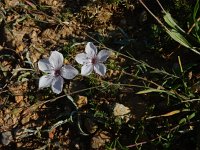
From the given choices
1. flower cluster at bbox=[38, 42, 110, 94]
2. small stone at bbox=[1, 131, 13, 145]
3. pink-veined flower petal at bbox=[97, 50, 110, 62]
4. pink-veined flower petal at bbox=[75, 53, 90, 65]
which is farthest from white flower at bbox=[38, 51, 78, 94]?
small stone at bbox=[1, 131, 13, 145]

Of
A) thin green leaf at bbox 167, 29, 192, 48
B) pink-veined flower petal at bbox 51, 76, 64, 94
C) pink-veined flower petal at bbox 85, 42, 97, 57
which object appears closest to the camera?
pink-veined flower petal at bbox 51, 76, 64, 94

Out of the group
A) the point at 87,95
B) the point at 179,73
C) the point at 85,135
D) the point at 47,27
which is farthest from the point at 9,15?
the point at 179,73

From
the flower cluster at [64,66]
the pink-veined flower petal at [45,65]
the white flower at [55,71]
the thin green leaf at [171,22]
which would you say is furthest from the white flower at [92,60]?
the thin green leaf at [171,22]

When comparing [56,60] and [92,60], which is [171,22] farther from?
[56,60]

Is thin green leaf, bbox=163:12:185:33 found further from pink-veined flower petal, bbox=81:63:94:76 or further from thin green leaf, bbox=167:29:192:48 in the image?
pink-veined flower petal, bbox=81:63:94:76

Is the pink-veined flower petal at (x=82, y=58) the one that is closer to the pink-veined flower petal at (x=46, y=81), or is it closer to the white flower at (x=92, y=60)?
the white flower at (x=92, y=60)

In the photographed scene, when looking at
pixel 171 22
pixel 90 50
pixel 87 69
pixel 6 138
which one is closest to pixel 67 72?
pixel 87 69
